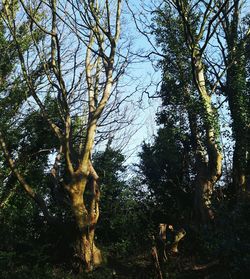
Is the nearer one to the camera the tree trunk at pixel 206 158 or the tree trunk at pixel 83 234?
the tree trunk at pixel 83 234

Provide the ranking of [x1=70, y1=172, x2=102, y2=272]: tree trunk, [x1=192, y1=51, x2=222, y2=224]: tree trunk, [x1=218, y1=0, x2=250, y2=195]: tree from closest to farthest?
[x1=70, y1=172, x2=102, y2=272]: tree trunk
[x1=192, y1=51, x2=222, y2=224]: tree trunk
[x1=218, y1=0, x2=250, y2=195]: tree

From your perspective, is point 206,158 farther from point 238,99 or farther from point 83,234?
point 83,234

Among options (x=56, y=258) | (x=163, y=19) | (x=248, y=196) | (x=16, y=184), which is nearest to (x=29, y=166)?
(x=16, y=184)

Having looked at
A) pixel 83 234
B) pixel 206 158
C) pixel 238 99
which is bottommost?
pixel 83 234

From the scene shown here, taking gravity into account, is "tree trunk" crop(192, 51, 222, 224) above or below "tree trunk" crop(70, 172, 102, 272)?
above

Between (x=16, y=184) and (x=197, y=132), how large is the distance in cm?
600

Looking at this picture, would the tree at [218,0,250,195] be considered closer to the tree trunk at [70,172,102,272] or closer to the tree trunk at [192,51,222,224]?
the tree trunk at [192,51,222,224]

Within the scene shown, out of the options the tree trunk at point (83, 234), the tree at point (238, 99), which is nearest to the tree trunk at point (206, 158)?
the tree at point (238, 99)

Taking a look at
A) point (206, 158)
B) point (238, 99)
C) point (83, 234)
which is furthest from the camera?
point (238, 99)

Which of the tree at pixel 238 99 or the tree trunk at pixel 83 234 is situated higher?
the tree at pixel 238 99

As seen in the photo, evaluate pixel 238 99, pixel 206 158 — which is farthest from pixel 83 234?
pixel 238 99

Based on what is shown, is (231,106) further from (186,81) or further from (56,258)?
(56,258)

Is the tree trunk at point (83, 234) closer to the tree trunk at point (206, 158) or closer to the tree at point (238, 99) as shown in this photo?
the tree trunk at point (206, 158)

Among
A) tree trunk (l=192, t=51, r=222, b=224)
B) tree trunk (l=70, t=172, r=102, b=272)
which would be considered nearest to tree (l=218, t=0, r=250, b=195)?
tree trunk (l=192, t=51, r=222, b=224)
